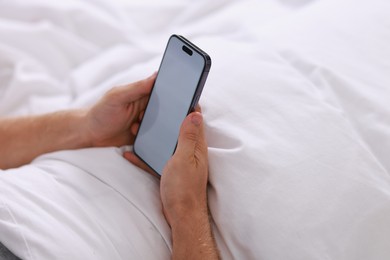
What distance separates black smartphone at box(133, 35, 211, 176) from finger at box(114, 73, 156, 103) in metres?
0.01

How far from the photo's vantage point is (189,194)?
30.4 inches

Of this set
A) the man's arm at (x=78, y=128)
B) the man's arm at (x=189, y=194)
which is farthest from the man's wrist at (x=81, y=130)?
the man's arm at (x=189, y=194)

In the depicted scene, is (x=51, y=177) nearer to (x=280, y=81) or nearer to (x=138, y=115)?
(x=138, y=115)

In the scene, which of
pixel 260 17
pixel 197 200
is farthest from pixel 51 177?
pixel 260 17

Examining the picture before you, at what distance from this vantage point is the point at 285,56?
0.86 m

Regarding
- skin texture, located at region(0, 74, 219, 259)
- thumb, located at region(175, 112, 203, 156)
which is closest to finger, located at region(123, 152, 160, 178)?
skin texture, located at region(0, 74, 219, 259)

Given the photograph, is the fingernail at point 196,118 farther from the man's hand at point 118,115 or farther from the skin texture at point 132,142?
the man's hand at point 118,115

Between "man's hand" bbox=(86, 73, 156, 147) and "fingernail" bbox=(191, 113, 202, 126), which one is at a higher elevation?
"fingernail" bbox=(191, 113, 202, 126)

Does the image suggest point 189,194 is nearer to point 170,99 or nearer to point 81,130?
point 170,99

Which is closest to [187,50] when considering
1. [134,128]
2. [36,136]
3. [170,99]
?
[170,99]

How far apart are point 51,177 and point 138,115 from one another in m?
0.18

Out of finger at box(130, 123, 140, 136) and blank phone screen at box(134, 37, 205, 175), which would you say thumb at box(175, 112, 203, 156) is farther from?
finger at box(130, 123, 140, 136)

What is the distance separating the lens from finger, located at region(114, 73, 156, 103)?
2.79 feet

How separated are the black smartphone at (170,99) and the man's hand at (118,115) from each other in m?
0.03
